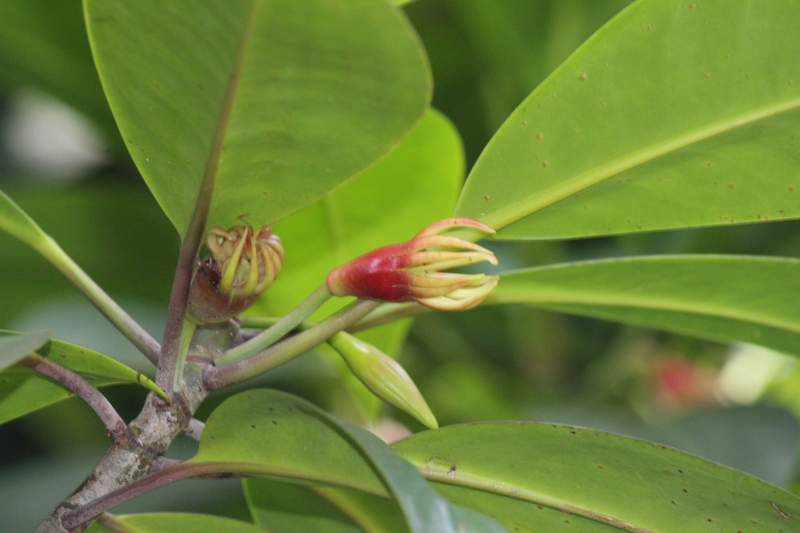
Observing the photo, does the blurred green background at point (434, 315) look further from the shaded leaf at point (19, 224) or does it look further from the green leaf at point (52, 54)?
the shaded leaf at point (19, 224)

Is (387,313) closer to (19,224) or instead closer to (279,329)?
(279,329)

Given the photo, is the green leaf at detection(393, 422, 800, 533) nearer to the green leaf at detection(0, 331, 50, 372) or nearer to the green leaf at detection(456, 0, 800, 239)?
the green leaf at detection(456, 0, 800, 239)

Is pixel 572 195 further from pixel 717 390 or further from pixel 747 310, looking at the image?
pixel 717 390

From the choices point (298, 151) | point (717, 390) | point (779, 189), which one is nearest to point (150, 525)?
point (298, 151)

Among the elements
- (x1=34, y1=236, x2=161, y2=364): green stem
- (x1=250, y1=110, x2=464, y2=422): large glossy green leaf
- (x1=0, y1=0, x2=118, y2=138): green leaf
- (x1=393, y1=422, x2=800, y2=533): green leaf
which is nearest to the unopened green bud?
(x1=393, y1=422, x2=800, y2=533): green leaf

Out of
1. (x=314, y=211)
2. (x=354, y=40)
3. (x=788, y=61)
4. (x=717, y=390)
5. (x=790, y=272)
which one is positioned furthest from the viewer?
(x=717, y=390)

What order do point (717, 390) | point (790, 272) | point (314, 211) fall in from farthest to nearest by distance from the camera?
point (717, 390)
point (314, 211)
point (790, 272)

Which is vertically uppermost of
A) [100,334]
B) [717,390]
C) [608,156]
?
[608,156]

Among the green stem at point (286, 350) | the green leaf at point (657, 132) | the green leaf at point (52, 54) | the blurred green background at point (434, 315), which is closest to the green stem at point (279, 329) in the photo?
the green stem at point (286, 350)
